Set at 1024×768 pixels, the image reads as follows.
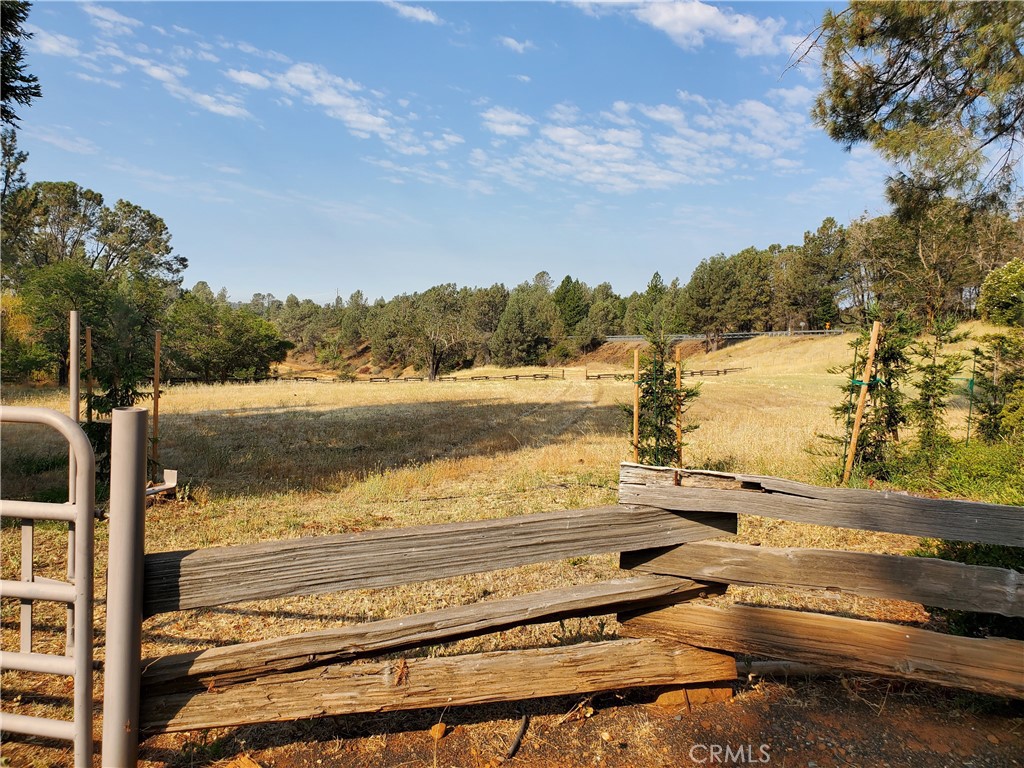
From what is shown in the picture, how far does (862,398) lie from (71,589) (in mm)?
8494

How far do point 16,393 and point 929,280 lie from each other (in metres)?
59.3

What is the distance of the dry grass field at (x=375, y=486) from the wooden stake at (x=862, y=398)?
57 centimetres

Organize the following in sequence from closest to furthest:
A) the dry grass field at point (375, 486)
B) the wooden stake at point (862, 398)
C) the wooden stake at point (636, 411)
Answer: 1. the dry grass field at point (375, 486)
2. the wooden stake at point (862, 398)
3. the wooden stake at point (636, 411)

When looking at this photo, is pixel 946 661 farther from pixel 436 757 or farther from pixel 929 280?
pixel 929 280

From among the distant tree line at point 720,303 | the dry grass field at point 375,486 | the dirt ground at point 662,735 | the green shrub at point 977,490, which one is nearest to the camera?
the dirt ground at point 662,735

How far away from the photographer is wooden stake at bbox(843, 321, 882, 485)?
764cm

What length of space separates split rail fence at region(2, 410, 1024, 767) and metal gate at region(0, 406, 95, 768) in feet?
0.59

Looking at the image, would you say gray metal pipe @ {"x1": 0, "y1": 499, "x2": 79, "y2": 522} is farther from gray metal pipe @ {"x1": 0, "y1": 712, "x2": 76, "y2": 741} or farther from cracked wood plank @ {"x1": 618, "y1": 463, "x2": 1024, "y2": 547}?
cracked wood plank @ {"x1": 618, "y1": 463, "x2": 1024, "y2": 547}

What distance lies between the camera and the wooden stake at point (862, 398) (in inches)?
301

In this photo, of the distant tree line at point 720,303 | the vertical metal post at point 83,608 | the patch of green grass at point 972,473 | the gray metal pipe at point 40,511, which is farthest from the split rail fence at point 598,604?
the distant tree line at point 720,303

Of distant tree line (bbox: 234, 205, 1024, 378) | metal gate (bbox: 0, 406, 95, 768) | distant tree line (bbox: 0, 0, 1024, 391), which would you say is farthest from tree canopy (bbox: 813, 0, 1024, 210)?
distant tree line (bbox: 234, 205, 1024, 378)

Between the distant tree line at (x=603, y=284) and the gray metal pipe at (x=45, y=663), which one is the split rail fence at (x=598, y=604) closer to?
the gray metal pipe at (x=45, y=663)

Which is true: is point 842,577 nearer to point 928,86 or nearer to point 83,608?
point 83,608

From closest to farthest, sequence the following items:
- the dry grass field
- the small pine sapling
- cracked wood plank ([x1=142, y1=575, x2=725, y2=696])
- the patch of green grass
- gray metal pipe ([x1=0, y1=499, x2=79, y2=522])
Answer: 1. gray metal pipe ([x1=0, y1=499, x2=79, y2=522])
2. cracked wood plank ([x1=142, y1=575, x2=725, y2=696])
3. the dry grass field
4. the patch of green grass
5. the small pine sapling
